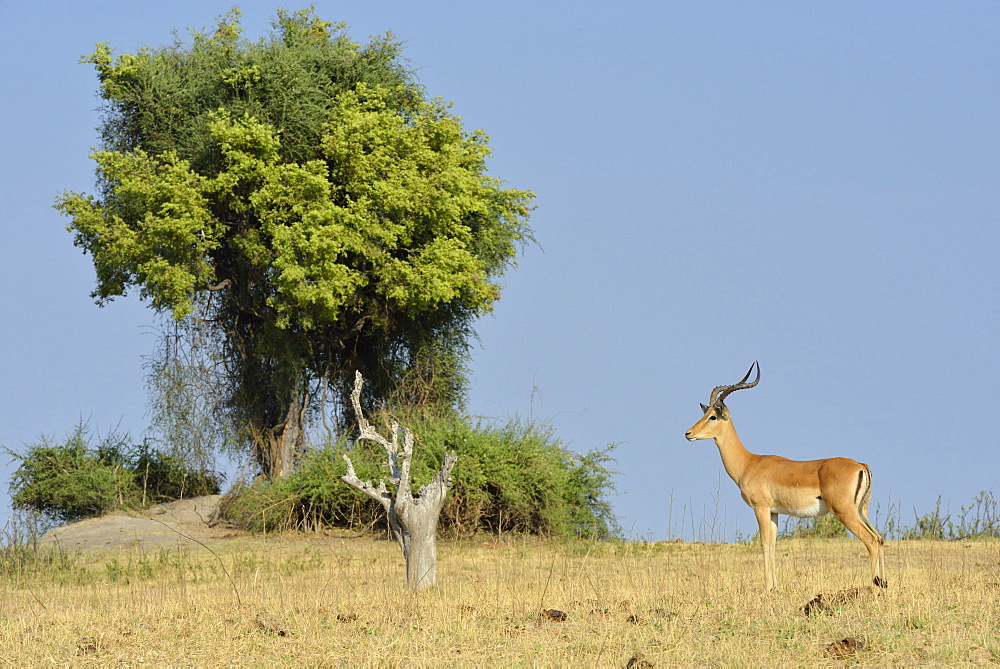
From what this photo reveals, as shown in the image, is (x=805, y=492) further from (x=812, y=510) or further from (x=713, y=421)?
(x=713, y=421)

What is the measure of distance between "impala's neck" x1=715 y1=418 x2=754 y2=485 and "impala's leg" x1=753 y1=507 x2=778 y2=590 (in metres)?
0.66

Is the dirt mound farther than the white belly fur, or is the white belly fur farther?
the dirt mound

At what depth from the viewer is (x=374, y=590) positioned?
1414 cm

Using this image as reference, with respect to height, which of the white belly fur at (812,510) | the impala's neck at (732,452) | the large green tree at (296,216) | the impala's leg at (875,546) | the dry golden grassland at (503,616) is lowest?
the dry golden grassland at (503,616)

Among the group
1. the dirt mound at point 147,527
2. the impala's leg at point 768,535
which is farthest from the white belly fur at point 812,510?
the dirt mound at point 147,527

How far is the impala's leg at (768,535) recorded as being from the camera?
43.6 feet

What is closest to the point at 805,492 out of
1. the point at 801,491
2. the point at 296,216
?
the point at 801,491

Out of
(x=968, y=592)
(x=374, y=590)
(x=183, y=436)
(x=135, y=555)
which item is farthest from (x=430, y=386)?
(x=968, y=592)

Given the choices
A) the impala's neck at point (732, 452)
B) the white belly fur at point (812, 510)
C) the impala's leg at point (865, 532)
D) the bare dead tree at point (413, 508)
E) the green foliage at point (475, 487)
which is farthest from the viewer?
the green foliage at point (475, 487)

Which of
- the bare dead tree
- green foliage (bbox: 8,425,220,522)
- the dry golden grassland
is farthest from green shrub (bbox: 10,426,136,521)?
the bare dead tree

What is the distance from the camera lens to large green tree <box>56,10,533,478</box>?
25.9 m

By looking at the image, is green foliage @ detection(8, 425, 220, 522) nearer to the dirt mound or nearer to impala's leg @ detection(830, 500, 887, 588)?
the dirt mound

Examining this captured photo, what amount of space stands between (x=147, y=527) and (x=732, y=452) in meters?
14.9

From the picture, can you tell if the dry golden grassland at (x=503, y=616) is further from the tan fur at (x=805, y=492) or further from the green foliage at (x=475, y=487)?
the green foliage at (x=475, y=487)
